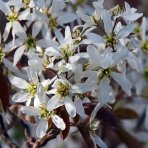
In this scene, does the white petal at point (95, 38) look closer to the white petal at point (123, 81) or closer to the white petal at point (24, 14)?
the white petal at point (123, 81)

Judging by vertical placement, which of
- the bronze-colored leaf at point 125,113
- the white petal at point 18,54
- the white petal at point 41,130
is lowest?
the bronze-colored leaf at point 125,113

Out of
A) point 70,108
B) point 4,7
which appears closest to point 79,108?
point 70,108

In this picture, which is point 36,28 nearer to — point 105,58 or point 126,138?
point 105,58

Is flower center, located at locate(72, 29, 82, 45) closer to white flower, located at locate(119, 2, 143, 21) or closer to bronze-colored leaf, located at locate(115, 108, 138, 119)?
white flower, located at locate(119, 2, 143, 21)

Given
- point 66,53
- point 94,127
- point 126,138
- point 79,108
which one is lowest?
point 126,138

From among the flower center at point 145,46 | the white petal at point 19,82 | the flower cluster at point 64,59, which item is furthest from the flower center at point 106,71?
the flower center at point 145,46

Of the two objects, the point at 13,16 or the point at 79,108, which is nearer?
the point at 79,108

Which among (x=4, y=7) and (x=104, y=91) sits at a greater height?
(x=4, y=7)
